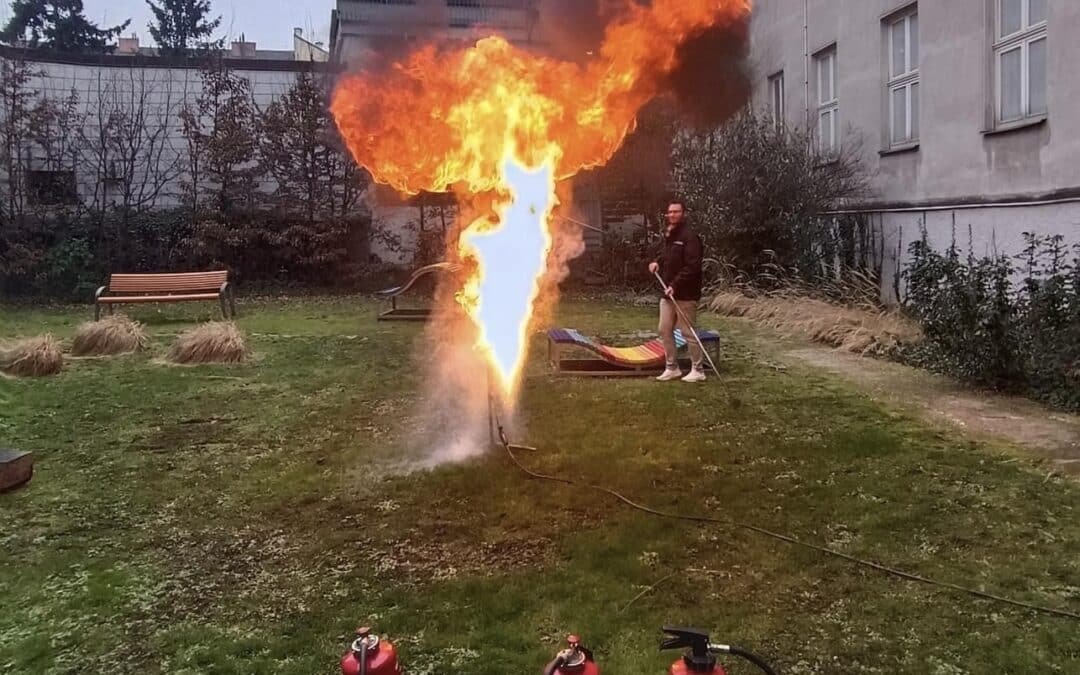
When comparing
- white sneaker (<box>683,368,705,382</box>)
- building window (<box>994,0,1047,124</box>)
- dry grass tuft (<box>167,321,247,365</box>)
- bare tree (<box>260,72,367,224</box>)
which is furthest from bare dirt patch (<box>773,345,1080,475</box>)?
bare tree (<box>260,72,367,224</box>)

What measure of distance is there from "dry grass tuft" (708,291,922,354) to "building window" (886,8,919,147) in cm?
276

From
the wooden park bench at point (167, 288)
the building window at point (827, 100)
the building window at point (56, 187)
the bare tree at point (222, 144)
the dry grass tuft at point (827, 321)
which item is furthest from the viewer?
the bare tree at point (222, 144)

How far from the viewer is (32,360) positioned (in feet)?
31.5

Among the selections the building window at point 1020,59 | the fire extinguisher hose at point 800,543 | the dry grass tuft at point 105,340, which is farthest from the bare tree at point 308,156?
the fire extinguisher hose at point 800,543

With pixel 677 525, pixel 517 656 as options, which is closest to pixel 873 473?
pixel 677 525

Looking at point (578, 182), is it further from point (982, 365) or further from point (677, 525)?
point (677, 525)

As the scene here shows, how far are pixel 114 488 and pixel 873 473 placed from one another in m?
4.96

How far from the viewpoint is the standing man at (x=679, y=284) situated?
29.3 ft

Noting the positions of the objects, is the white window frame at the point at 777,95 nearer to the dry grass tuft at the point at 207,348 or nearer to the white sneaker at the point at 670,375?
the white sneaker at the point at 670,375

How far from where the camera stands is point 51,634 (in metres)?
3.74

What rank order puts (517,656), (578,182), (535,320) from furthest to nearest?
1. (578,182)
2. (535,320)
3. (517,656)

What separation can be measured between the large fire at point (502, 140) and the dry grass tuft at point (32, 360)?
16.1ft

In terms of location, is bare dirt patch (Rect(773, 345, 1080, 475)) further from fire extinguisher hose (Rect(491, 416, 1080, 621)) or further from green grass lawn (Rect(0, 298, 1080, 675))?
fire extinguisher hose (Rect(491, 416, 1080, 621))

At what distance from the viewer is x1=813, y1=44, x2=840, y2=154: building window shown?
15.1 metres
